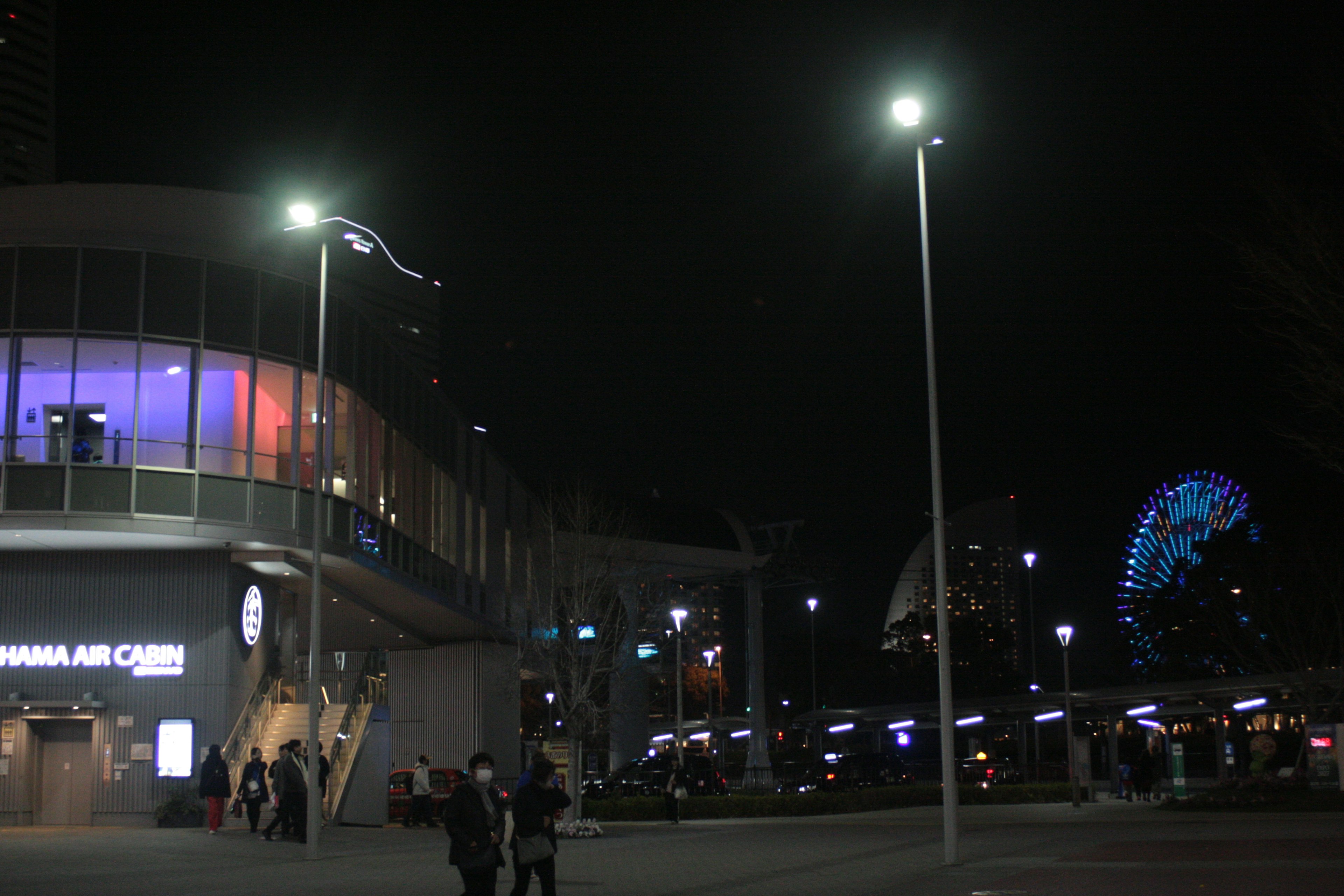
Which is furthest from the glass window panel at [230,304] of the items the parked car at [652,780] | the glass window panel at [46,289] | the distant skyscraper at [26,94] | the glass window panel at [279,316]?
the distant skyscraper at [26,94]

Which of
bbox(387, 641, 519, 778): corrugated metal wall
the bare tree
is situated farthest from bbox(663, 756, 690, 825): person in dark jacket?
bbox(387, 641, 519, 778): corrugated metal wall

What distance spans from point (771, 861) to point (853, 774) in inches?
925

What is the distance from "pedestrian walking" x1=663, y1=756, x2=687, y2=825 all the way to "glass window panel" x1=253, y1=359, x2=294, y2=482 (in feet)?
38.4

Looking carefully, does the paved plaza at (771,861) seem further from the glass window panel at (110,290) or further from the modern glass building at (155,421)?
the glass window panel at (110,290)

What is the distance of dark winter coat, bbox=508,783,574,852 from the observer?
37.2 feet

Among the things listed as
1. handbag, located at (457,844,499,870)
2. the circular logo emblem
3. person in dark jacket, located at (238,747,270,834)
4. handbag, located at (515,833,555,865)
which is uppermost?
the circular logo emblem

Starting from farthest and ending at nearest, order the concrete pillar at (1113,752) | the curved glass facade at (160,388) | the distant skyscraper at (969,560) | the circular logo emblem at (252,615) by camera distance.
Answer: the distant skyscraper at (969,560) → the concrete pillar at (1113,752) → the circular logo emblem at (252,615) → the curved glass facade at (160,388)

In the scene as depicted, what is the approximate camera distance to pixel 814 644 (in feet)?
285

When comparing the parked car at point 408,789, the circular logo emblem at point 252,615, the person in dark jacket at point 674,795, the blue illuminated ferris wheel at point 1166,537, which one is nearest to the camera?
the circular logo emblem at point 252,615

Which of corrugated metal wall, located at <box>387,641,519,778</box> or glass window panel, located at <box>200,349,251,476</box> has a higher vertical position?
glass window panel, located at <box>200,349,251,476</box>

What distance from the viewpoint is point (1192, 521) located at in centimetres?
6612

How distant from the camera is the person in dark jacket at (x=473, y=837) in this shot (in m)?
10.0

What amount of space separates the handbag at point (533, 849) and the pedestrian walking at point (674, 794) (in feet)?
62.5

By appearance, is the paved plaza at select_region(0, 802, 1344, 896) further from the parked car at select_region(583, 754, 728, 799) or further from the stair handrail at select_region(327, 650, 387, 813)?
the parked car at select_region(583, 754, 728, 799)
